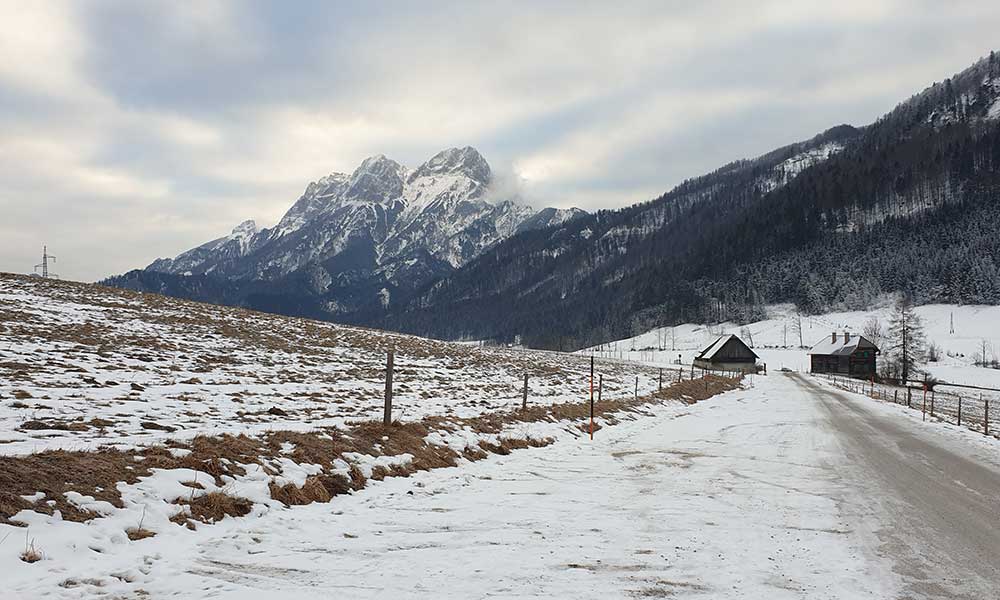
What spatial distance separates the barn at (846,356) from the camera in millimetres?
101688

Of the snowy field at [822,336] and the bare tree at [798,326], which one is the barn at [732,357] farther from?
the bare tree at [798,326]

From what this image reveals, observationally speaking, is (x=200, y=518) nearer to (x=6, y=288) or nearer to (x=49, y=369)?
(x=49, y=369)

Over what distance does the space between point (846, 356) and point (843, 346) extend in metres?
2.73

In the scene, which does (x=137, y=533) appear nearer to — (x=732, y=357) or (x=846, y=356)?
(x=732, y=357)

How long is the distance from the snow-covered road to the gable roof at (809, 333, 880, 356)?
105297 millimetres

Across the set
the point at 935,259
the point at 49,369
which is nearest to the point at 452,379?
the point at 49,369

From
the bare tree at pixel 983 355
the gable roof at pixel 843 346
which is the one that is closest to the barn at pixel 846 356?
the gable roof at pixel 843 346

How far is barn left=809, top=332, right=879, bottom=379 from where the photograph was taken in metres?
102

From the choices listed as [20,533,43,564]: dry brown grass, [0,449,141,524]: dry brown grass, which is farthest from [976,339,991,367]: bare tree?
[20,533,43,564]: dry brown grass

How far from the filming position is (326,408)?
1789 cm

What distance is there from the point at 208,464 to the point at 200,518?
150 cm

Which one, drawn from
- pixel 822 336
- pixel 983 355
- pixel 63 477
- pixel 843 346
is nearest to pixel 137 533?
pixel 63 477

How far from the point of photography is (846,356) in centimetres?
10375

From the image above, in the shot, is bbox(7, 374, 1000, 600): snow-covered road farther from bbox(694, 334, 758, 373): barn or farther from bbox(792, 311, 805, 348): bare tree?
bbox(792, 311, 805, 348): bare tree
